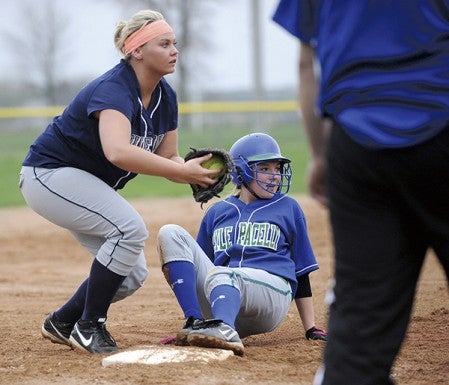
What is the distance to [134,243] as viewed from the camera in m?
4.34

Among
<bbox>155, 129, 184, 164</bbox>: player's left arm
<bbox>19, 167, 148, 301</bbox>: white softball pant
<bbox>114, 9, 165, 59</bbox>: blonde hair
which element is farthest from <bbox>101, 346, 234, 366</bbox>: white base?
<bbox>114, 9, 165, 59</bbox>: blonde hair

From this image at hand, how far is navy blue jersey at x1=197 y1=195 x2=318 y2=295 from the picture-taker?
463cm

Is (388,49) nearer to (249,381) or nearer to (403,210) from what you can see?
(403,210)

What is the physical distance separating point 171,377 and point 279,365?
53 cm

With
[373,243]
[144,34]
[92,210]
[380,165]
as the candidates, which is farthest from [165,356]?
[380,165]

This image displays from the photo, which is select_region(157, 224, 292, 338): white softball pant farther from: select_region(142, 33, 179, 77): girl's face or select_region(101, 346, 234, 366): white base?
select_region(142, 33, 179, 77): girl's face

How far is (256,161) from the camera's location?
4.66m

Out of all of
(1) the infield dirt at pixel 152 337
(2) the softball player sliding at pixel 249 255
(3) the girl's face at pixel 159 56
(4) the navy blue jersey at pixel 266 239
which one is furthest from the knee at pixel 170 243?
(3) the girl's face at pixel 159 56

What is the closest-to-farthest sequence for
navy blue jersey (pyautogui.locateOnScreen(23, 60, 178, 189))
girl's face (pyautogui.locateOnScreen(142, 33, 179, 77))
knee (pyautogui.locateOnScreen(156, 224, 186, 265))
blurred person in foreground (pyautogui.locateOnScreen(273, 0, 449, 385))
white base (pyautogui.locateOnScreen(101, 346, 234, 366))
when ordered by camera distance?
blurred person in foreground (pyautogui.locateOnScreen(273, 0, 449, 385)), white base (pyautogui.locateOnScreen(101, 346, 234, 366)), navy blue jersey (pyautogui.locateOnScreen(23, 60, 178, 189)), girl's face (pyautogui.locateOnScreen(142, 33, 179, 77)), knee (pyautogui.locateOnScreen(156, 224, 186, 265))

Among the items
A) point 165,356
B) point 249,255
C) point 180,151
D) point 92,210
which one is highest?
point 92,210

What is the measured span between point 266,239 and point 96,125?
99 centimetres

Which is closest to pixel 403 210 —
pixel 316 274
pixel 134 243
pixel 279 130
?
pixel 134 243

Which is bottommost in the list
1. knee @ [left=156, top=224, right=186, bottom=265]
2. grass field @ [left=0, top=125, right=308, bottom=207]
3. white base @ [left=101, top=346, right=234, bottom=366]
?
grass field @ [left=0, top=125, right=308, bottom=207]

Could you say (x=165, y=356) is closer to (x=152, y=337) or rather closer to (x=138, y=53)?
(x=152, y=337)
